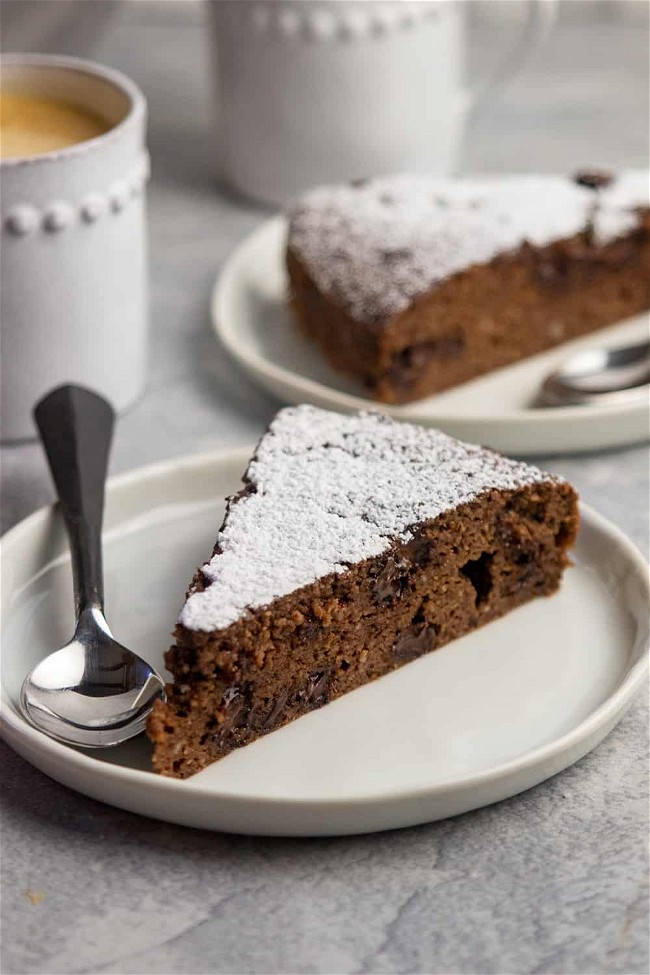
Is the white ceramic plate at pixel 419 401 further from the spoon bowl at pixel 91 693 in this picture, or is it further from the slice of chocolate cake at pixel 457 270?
the spoon bowl at pixel 91 693

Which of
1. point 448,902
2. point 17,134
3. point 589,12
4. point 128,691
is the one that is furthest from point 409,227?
point 589,12

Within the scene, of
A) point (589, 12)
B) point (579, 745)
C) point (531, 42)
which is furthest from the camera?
point (589, 12)

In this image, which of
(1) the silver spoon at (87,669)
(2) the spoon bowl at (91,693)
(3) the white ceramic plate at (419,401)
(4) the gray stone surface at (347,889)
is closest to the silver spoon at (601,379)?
(3) the white ceramic plate at (419,401)

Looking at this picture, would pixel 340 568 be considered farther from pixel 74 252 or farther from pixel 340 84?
pixel 340 84

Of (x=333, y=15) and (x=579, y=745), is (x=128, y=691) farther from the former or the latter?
(x=333, y=15)

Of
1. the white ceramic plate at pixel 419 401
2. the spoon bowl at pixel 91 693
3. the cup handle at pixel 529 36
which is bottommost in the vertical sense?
the white ceramic plate at pixel 419 401

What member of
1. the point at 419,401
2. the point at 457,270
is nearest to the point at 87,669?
the point at 419,401

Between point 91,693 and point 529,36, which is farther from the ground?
point 529,36
